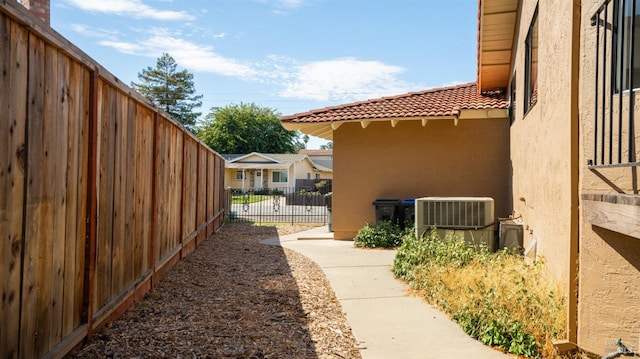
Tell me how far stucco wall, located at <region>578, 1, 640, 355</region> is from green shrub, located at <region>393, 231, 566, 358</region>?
0.37 m

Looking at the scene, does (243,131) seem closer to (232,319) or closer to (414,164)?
(414,164)

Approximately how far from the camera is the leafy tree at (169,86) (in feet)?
219

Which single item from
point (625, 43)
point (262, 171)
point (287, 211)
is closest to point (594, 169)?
point (625, 43)

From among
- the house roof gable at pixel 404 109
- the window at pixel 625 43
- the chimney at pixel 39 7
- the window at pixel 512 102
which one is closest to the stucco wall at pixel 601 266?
the window at pixel 625 43

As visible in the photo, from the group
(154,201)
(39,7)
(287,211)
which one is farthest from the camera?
(287,211)

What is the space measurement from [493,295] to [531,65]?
4.15m

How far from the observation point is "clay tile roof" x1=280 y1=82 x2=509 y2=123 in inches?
436

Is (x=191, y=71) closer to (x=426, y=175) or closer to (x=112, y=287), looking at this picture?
(x=426, y=175)

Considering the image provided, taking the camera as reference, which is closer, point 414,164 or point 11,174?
point 11,174

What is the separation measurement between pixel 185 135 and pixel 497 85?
790cm

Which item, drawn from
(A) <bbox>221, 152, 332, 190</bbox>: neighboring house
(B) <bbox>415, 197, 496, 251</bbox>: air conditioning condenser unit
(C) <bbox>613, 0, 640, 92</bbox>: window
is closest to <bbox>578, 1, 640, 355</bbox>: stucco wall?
(C) <bbox>613, 0, 640, 92</bbox>: window

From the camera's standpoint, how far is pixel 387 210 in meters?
11.0

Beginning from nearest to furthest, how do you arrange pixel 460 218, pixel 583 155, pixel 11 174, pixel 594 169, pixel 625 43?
pixel 11 174 < pixel 625 43 < pixel 594 169 < pixel 583 155 < pixel 460 218

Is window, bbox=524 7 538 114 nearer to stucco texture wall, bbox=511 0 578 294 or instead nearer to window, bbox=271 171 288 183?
stucco texture wall, bbox=511 0 578 294
